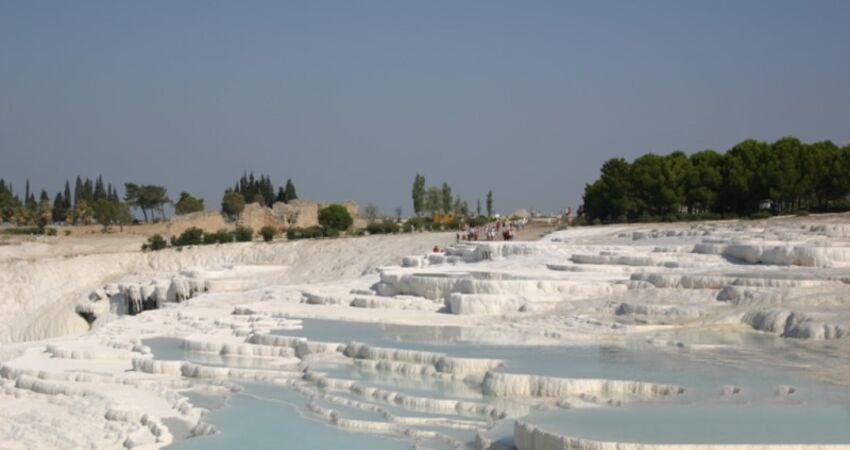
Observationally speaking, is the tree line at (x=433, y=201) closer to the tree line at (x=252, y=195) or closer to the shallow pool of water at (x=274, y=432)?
the tree line at (x=252, y=195)

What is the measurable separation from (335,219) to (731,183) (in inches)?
679

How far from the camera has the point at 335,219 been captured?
1789 inches

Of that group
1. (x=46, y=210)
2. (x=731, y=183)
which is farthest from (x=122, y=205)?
(x=731, y=183)

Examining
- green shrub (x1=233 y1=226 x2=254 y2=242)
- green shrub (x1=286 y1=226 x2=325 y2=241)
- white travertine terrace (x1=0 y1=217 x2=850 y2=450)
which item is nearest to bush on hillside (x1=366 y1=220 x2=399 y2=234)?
green shrub (x1=286 y1=226 x2=325 y2=241)

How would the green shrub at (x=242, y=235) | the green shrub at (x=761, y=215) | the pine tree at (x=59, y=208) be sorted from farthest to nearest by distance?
the pine tree at (x=59, y=208)
the green shrub at (x=242, y=235)
the green shrub at (x=761, y=215)

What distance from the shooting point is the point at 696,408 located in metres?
8.29

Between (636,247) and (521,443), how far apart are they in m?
14.6

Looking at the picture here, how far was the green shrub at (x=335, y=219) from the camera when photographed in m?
45.2

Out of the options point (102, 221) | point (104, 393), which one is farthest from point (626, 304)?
point (102, 221)

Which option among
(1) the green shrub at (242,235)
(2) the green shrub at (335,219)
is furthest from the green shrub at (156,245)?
(2) the green shrub at (335,219)

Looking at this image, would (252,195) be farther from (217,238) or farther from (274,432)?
(274,432)

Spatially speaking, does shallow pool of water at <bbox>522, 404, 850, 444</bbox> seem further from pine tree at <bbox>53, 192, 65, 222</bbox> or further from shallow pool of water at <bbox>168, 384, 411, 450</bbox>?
pine tree at <bbox>53, 192, 65, 222</bbox>

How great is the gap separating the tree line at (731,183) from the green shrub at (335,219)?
11383mm

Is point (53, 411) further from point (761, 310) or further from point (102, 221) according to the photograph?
point (102, 221)
